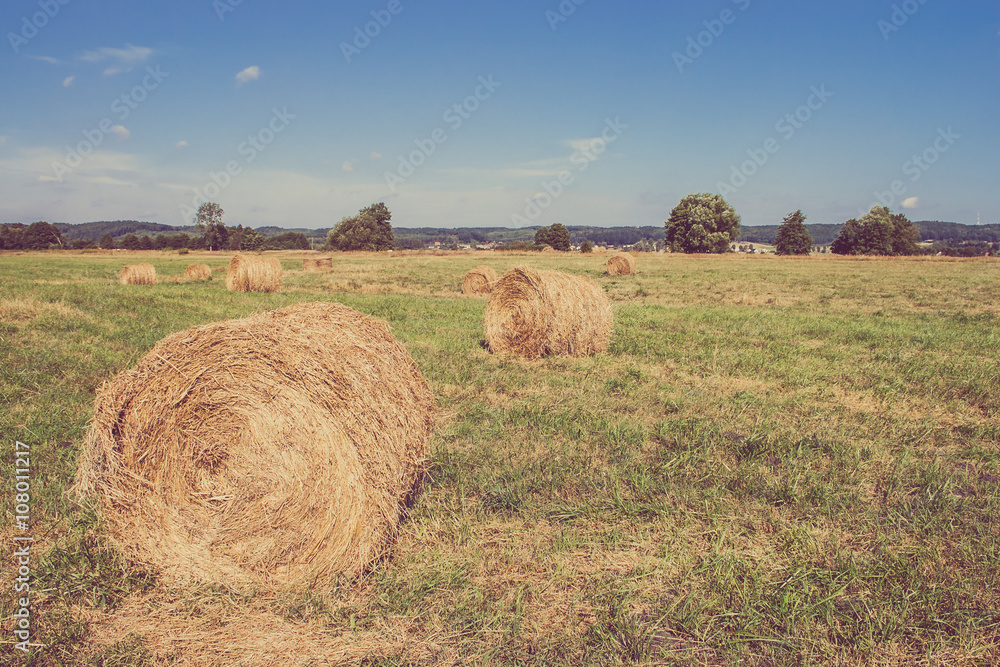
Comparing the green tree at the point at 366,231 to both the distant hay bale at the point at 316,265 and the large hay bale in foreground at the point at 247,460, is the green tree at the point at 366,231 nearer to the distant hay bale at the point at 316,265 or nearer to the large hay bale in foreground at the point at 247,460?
the distant hay bale at the point at 316,265

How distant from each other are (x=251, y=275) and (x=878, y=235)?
82530mm

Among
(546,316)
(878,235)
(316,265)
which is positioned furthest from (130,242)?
(878,235)

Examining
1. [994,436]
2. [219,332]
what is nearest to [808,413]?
[994,436]

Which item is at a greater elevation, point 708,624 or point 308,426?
point 308,426

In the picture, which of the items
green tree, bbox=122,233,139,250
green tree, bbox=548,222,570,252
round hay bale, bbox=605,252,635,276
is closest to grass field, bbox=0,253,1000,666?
round hay bale, bbox=605,252,635,276

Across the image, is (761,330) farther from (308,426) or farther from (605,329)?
(308,426)

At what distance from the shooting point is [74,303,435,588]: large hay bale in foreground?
3.97 meters

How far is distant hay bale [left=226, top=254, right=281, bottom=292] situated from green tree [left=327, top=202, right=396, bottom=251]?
72.6 m

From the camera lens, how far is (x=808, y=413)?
23.8ft

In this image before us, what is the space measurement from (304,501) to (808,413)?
6358 mm

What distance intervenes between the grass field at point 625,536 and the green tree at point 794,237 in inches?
3213

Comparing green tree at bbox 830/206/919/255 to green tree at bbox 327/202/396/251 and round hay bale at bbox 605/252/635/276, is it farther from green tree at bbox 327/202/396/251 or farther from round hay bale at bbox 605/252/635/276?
green tree at bbox 327/202/396/251

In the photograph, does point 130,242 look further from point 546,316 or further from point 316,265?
point 546,316

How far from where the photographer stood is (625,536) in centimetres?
436
